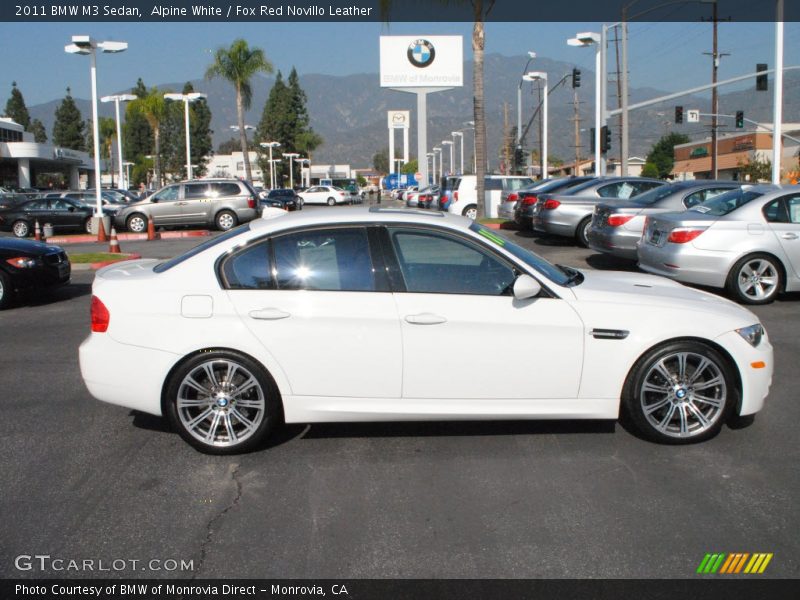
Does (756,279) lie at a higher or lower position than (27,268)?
lower

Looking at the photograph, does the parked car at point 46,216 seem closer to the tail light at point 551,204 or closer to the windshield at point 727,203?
the tail light at point 551,204

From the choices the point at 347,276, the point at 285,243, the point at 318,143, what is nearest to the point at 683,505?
the point at 347,276

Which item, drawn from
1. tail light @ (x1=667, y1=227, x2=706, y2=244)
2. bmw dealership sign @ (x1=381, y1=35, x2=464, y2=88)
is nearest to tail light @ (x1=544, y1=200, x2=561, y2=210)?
tail light @ (x1=667, y1=227, x2=706, y2=244)

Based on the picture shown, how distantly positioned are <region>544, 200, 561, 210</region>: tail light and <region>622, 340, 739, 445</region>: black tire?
12.2 metres

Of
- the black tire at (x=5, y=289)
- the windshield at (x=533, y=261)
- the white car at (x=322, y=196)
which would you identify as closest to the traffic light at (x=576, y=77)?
the white car at (x=322, y=196)

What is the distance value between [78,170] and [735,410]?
9481 cm

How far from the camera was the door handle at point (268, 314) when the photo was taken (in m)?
5.03

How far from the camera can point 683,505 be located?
14.4 ft

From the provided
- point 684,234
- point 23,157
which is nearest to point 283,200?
point 684,234

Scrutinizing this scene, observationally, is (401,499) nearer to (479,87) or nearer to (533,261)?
(533,261)

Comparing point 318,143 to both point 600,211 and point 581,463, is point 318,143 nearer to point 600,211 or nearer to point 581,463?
point 600,211

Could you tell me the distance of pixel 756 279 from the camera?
10.4m

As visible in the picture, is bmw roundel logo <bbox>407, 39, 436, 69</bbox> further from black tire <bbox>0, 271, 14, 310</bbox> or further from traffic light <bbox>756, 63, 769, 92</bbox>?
black tire <bbox>0, 271, 14, 310</bbox>

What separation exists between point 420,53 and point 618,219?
173ft
